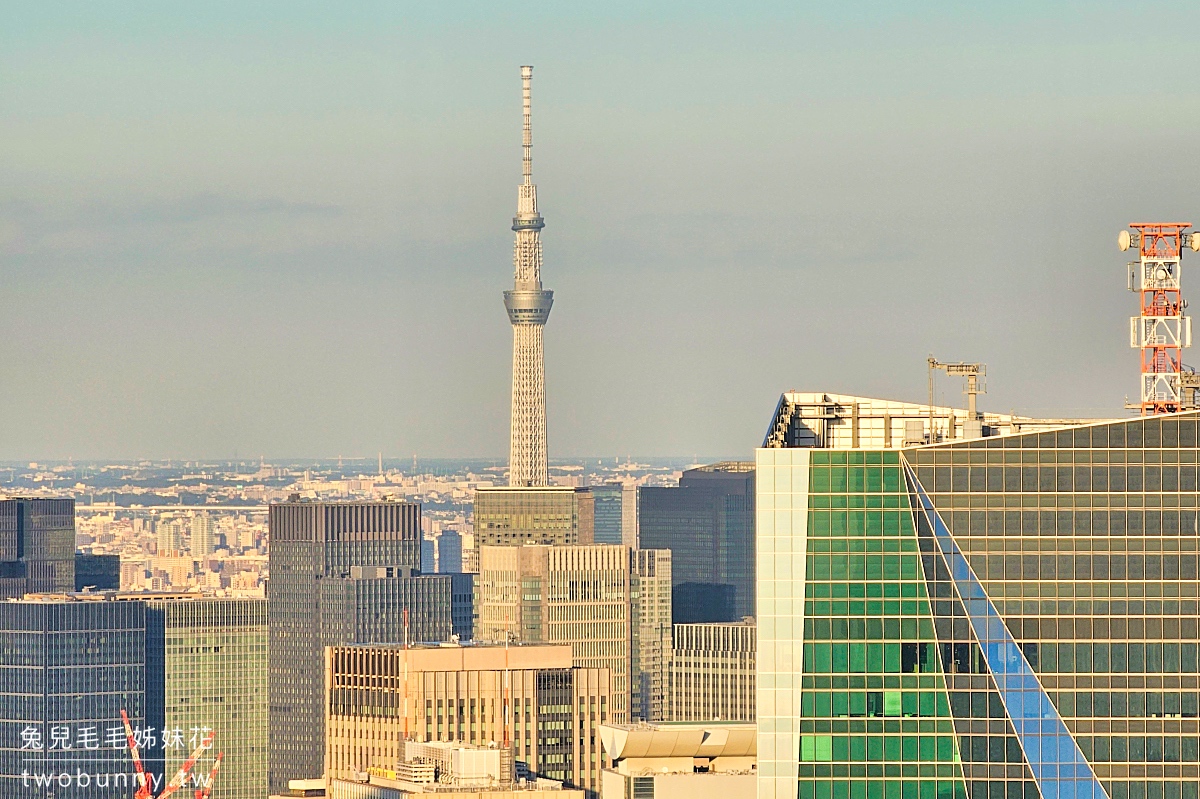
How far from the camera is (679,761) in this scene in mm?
146625

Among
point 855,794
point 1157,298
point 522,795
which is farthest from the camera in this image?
point 522,795

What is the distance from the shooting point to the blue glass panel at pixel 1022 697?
117 meters

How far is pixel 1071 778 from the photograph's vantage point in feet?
383

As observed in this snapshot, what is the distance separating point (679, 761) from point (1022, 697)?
107 feet

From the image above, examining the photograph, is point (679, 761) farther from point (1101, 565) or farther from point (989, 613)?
point (1101, 565)

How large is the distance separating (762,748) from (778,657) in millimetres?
3660

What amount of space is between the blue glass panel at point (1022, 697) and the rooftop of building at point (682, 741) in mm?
27495

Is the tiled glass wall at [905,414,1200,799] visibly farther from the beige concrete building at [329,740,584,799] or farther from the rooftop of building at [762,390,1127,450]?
the beige concrete building at [329,740,584,799]

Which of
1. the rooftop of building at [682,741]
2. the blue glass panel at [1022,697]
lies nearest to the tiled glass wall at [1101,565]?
the blue glass panel at [1022,697]

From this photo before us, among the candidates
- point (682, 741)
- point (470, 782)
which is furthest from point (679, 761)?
point (470, 782)

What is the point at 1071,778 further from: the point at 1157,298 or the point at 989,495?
the point at 1157,298

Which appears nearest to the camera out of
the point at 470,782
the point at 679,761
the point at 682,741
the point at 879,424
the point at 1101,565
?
the point at 1101,565

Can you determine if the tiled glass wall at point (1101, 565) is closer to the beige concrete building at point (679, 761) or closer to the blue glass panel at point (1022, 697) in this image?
the blue glass panel at point (1022, 697)

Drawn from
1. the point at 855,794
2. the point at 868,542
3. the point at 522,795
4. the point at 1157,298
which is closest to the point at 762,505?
the point at 868,542
